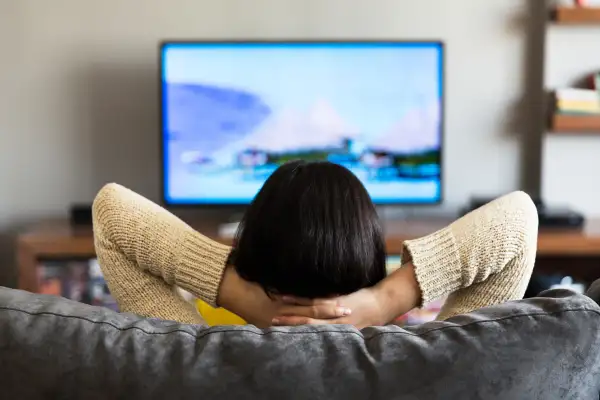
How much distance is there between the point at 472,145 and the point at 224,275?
219cm

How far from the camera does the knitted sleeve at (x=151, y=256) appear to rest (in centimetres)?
117

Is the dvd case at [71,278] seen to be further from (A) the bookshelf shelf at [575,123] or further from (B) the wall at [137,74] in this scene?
(A) the bookshelf shelf at [575,123]

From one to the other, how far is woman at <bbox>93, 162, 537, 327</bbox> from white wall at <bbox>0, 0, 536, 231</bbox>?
6.50ft

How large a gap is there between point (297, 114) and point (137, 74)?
671 mm

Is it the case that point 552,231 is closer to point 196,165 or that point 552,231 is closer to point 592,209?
point 592,209

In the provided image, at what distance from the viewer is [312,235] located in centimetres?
106

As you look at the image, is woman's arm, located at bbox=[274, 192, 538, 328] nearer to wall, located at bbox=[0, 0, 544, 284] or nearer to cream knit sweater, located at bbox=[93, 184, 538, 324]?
cream knit sweater, located at bbox=[93, 184, 538, 324]

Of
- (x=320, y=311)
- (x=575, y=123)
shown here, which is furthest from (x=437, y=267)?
(x=575, y=123)

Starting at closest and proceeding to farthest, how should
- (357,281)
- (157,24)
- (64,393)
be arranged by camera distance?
1. (64,393)
2. (357,281)
3. (157,24)

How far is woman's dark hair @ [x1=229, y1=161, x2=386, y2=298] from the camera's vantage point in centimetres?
107

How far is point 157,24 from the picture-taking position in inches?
122

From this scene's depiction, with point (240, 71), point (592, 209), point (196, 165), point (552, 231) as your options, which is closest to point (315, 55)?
point (240, 71)

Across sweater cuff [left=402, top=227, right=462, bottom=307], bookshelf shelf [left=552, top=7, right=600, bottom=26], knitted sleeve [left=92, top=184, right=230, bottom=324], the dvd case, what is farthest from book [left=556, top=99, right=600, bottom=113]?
knitted sleeve [left=92, top=184, right=230, bottom=324]

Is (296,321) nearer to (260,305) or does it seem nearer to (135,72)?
(260,305)
